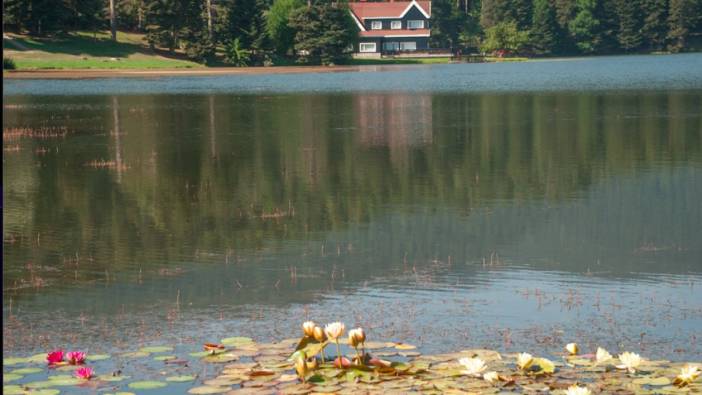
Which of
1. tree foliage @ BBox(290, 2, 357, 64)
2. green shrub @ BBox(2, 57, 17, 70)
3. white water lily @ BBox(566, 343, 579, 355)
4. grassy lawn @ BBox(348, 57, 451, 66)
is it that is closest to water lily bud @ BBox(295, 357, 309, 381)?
white water lily @ BBox(566, 343, 579, 355)

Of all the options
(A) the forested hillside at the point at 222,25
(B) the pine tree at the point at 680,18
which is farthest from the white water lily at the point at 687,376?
(B) the pine tree at the point at 680,18

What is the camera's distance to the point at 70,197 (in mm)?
29641

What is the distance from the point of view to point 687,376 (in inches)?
461

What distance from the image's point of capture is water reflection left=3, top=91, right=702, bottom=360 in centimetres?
1881

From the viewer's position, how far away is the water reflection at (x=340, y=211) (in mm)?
18812

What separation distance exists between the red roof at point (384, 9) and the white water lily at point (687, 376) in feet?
593

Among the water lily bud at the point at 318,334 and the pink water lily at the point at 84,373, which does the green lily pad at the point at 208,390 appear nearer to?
the water lily bud at the point at 318,334

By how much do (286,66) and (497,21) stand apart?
64514mm

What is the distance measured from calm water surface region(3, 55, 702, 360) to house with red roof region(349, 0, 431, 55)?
14053cm

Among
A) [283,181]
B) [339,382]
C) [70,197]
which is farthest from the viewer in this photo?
[283,181]

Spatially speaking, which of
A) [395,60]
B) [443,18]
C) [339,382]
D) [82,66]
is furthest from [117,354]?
[443,18]

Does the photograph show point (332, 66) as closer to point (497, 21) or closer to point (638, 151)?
point (497, 21)

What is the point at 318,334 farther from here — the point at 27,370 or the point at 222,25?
the point at 222,25

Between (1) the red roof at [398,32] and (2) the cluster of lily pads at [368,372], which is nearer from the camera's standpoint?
(2) the cluster of lily pads at [368,372]
